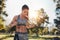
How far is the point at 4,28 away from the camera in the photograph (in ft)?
6.55

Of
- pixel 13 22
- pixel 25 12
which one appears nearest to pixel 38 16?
pixel 25 12

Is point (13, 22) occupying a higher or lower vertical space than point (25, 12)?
lower

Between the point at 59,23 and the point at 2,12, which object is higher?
the point at 2,12

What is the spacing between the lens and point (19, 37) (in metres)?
2.00

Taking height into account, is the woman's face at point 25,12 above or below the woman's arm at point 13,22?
above

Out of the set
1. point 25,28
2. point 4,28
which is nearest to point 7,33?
point 4,28

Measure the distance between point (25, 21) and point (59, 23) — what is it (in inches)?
16.2

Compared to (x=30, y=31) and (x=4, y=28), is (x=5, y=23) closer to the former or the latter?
(x=4, y=28)

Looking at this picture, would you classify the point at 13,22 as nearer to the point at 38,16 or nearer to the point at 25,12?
the point at 25,12

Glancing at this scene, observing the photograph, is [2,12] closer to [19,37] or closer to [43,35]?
[19,37]

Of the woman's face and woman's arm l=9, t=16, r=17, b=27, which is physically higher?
the woman's face

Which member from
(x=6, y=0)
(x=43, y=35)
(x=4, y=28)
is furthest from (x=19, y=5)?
(x=43, y=35)

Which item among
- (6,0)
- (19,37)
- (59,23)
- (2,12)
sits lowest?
(19,37)

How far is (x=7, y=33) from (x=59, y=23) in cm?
63
